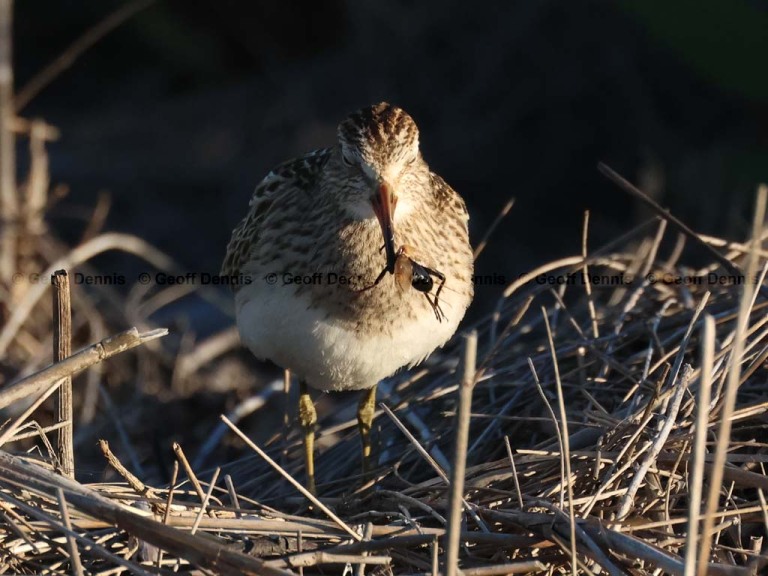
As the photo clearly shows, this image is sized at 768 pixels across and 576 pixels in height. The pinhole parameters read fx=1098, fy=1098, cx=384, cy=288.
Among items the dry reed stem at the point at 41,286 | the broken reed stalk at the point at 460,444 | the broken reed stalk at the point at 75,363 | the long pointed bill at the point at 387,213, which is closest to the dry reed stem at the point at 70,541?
the broken reed stalk at the point at 75,363

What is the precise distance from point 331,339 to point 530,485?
1.01m

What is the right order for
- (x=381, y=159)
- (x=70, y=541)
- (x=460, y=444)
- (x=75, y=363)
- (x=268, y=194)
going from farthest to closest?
1. (x=268, y=194)
2. (x=381, y=159)
3. (x=75, y=363)
4. (x=70, y=541)
5. (x=460, y=444)

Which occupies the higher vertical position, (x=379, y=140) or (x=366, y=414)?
(x=379, y=140)

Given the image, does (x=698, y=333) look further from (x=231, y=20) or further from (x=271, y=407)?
(x=231, y=20)

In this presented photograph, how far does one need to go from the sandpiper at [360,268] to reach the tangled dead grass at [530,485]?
0.50 meters

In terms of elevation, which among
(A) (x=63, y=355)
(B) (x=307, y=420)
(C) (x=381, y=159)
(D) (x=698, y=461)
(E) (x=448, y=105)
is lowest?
(D) (x=698, y=461)

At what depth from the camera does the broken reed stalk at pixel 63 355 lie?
142 inches

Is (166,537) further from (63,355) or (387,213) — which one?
(387,213)

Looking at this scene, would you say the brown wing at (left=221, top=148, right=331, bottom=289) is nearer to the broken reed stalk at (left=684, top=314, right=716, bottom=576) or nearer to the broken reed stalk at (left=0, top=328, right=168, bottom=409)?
the broken reed stalk at (left=0, top=328, right=168, bottom=409)

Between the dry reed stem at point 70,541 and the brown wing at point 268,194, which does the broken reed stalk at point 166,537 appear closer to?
the dry reed stem at point 70,541

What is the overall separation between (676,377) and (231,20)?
33.0 feet

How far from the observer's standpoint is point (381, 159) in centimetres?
417

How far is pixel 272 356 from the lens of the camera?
472cm

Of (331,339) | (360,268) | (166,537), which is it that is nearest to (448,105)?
(360,268)
